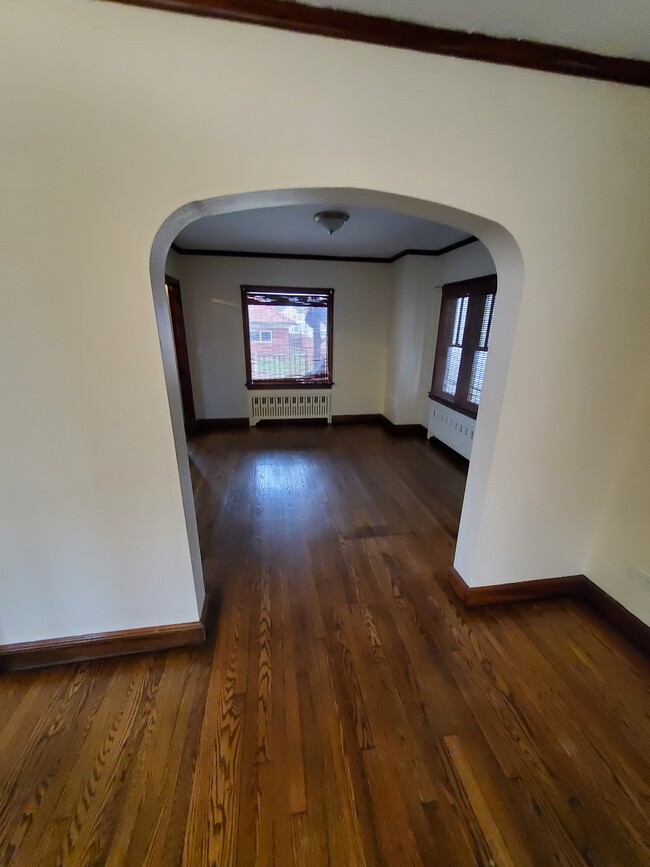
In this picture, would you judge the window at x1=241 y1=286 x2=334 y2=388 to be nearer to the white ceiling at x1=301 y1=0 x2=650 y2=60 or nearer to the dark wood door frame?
the dark wood door frame

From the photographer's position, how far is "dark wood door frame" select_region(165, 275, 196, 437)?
4.32 meters

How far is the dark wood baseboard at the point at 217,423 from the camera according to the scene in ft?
16.5

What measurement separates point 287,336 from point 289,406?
1.05m

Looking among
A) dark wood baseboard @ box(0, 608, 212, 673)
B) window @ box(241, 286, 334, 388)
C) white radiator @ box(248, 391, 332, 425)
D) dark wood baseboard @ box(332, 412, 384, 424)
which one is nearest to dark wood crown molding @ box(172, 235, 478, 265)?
window @ box(241, 286, 334, 388)

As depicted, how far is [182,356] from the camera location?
181 inches

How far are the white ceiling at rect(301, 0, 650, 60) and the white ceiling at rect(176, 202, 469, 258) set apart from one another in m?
1.74

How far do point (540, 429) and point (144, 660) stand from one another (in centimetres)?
218

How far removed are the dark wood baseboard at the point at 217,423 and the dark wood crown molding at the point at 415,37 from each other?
4.41 meters

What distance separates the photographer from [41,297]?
1.14 m

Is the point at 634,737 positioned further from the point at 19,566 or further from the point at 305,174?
the point at 19,566

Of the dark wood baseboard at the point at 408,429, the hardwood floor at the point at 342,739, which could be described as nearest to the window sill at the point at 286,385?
the dark wood baseboard at the point at 408,429

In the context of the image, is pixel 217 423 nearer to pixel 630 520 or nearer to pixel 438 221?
pixel 438 221

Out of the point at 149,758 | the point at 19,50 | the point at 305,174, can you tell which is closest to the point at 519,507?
the point at 305,174

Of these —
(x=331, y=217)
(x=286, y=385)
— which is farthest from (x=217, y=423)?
(x=331, y=217)
